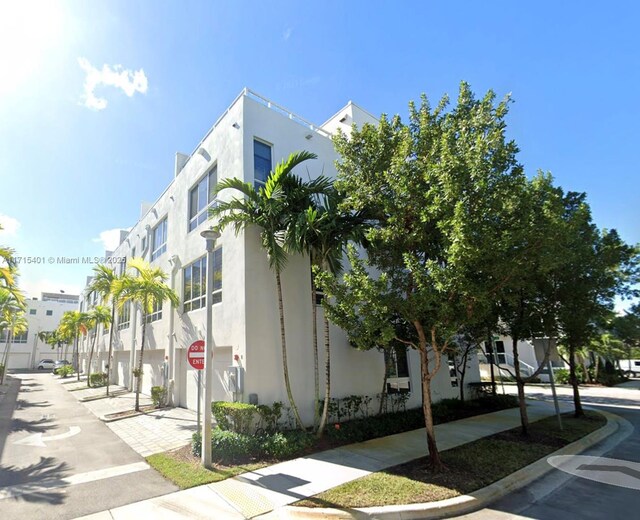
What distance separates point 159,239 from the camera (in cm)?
1914

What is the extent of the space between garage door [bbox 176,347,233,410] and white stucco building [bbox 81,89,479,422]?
0.12ft

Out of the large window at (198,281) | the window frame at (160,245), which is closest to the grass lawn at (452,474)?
the large window at (198,281)

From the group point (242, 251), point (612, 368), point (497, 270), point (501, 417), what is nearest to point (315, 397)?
point (242, 251)

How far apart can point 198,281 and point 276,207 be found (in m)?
6.07

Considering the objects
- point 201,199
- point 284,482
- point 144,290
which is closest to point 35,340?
point 144,290

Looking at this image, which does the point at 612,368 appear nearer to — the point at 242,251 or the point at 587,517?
the point at 587,517

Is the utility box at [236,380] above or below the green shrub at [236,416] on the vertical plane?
above

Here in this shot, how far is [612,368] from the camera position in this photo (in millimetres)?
27641

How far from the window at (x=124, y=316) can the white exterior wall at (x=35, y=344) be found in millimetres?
44831

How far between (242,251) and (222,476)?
5.70 metres

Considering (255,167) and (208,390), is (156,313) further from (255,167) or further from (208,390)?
(208,390)

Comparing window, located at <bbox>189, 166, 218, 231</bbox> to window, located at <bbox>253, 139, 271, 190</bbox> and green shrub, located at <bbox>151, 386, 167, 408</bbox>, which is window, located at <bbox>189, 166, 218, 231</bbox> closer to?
window, located at <bbox>253, 139, 271, 190</bbox>

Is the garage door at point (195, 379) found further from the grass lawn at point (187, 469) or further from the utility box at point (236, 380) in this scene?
the grass lawn at point (187, 469)

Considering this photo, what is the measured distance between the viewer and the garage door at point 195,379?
11.2 meters
